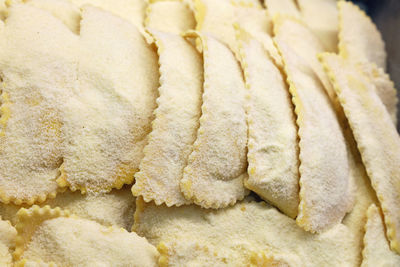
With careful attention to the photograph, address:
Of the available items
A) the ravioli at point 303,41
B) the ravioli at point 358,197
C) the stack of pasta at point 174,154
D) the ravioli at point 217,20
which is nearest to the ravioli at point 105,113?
the stack of pasta at point 174,154

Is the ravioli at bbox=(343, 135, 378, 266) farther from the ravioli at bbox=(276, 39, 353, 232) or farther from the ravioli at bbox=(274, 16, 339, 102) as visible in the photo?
the ravioli at bbox=(274, 16, 339, 102)

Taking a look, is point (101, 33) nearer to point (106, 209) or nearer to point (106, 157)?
point (106, 157)

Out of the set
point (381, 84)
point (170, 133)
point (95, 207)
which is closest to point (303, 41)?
point (381, 84)

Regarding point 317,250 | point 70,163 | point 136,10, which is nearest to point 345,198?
point 317,250

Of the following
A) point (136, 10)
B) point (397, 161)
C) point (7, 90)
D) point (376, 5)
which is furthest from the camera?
point (376, 5)

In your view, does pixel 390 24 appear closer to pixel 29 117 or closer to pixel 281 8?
pixel 281 8

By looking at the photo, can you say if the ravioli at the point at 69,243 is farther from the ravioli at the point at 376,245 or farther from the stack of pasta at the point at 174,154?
the ravioli at the point at 376,245

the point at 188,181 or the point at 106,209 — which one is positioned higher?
the point at 188,181
